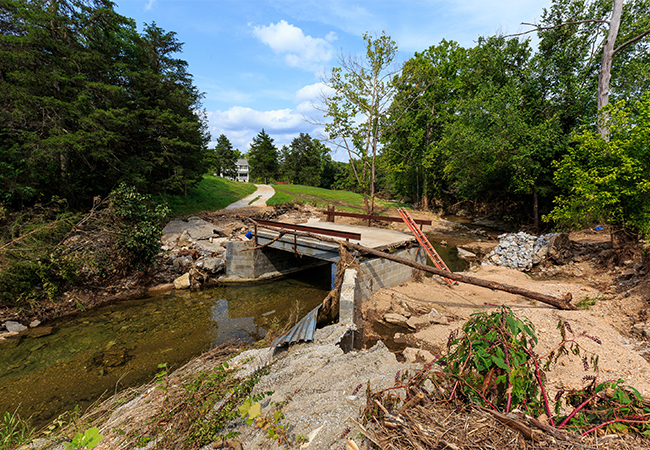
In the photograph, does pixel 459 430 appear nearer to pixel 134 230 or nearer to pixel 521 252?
pixel 134 230

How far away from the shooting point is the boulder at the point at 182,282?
12.4 m

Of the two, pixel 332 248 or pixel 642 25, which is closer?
pixel 332 248

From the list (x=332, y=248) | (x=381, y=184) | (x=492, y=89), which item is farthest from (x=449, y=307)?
(x=381, y=184)

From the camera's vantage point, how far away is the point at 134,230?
11.8 metres

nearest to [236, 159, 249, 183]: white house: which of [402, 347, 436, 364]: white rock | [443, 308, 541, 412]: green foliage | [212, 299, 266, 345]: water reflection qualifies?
[212, 299, 266, 345]: water reflection

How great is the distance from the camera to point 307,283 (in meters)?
13.8

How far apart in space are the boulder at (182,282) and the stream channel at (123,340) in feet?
1.61

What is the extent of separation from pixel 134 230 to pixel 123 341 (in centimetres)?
537

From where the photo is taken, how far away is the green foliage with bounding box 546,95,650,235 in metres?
9.49

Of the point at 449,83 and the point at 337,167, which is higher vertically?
the point at 449,83

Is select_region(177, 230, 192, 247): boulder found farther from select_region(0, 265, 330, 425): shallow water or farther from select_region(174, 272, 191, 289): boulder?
select_region(0, 265, 330, 425): shallow water

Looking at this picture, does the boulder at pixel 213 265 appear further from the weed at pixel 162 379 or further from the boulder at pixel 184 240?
the weed at pixel 162 379

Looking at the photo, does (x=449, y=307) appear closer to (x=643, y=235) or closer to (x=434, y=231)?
(x=643, y=235)

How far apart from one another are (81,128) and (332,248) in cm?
1464
